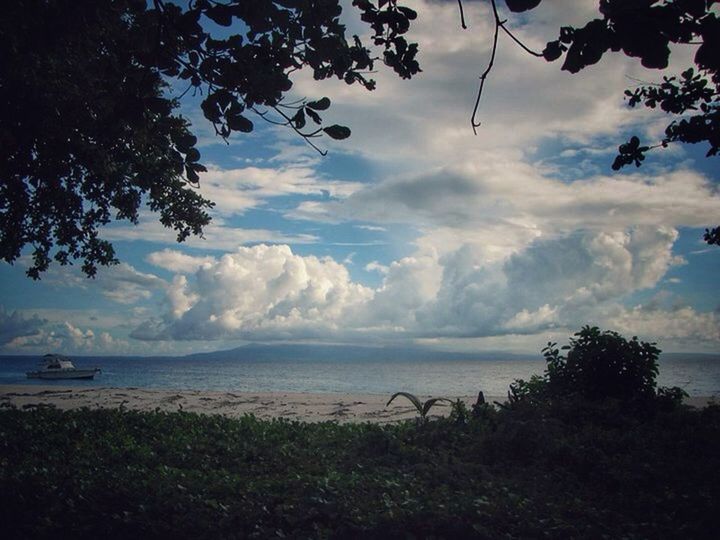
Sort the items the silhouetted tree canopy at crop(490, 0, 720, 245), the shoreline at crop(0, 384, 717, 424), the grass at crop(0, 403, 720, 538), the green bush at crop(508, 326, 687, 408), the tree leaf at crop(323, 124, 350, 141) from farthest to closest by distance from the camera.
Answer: the shoreline at crop(0, 384, 717, 424), the green bush at crop(508, 326, 687, 408), the grass at crop(0, 403, 720, 538), the tree leaf at crop(323, 124, 350, 141), the silhouetted tree canopy at crop(490, 0, 720, 245)

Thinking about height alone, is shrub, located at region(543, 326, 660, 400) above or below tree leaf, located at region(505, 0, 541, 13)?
below

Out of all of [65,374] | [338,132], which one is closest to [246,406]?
[338,132]

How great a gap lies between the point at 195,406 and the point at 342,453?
14641 millimetres

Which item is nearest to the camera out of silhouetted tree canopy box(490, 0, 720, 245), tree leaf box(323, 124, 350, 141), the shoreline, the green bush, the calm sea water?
silhouetted tree canopy box(490, 0, 720, 245)

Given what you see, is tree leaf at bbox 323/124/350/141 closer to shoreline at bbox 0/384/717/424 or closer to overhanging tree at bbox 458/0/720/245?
overhanging tree at bbox 458/0/720/245

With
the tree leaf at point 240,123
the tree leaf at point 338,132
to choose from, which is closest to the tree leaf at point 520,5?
the tree leaf at point 338,132

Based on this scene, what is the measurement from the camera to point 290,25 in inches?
156

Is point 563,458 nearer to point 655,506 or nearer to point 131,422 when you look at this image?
point 655,506

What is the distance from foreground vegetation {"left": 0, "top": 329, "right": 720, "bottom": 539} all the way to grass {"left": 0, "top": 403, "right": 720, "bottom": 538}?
0.9 inches

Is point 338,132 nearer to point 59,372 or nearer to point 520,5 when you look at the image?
point 520,5

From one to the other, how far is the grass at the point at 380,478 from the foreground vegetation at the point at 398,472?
23 millimetres

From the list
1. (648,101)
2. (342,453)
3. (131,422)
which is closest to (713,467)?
(342,453)

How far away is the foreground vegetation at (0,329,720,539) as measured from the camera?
5.34m

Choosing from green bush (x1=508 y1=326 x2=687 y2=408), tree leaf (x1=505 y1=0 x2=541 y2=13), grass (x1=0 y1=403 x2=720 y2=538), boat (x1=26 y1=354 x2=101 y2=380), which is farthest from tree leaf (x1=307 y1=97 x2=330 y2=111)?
boat (x1=26 y1=354 x2=101 y2=380)
